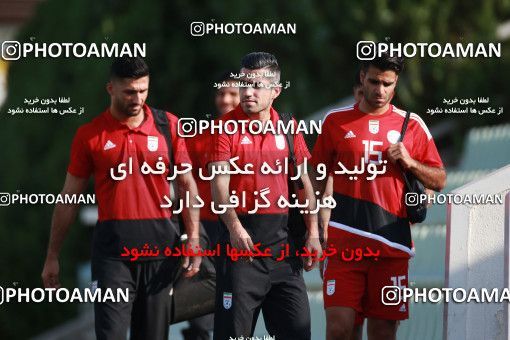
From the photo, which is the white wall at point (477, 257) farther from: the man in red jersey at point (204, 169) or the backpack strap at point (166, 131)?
the backpack strap at point (166, 131)

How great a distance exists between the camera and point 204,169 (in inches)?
351

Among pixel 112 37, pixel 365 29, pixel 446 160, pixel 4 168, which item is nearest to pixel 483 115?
pixel 446 160

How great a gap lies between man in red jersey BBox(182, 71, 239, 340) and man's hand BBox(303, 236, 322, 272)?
587 millimetres

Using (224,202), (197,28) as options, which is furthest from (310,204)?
(197,28)

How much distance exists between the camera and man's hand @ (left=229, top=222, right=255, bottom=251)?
7.91 metres

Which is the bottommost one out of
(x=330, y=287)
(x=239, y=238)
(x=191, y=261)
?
(x=330, y=287)

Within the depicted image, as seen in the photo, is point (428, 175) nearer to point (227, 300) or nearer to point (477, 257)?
point (477, 257)

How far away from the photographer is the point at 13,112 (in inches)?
543

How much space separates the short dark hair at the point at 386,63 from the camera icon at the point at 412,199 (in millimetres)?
624

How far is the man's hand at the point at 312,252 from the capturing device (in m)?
8.12

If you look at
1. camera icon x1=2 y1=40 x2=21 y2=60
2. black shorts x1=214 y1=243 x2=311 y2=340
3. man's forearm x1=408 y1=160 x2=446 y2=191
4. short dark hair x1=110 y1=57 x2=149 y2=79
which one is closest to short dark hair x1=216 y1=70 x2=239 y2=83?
short dark hair x1=110 y1=57 x2=149 y2=79

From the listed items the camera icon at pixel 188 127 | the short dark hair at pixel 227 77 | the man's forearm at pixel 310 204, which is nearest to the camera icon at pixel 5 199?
the short dark hair at pixel 227 77

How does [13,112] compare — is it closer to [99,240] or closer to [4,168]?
[4,168]

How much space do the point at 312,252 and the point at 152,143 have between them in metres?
0.99
